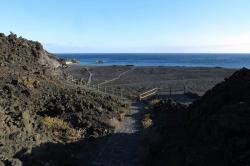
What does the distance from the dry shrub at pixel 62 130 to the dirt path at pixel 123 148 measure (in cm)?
194

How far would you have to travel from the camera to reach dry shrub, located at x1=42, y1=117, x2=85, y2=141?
84.4 feet

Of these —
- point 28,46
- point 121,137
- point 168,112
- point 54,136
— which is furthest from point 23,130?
point 28,46

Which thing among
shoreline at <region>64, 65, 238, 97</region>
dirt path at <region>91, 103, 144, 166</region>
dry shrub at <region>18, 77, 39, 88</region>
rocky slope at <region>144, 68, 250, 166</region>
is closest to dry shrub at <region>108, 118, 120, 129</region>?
dirt path at <region>91, 103, 144, 166</region>

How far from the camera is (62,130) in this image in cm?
2678

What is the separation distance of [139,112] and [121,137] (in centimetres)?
1034

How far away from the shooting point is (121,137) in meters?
27.2

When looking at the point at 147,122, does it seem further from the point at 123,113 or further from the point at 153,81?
the point at 153,81

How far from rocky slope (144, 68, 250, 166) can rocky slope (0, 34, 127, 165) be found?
533 centimetres

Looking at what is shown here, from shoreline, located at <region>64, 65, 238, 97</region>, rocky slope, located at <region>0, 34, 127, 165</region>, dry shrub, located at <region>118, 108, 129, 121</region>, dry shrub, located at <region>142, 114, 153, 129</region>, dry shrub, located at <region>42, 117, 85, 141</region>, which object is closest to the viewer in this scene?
rocky slope, located at <region>0, 34, 127, 165</region>

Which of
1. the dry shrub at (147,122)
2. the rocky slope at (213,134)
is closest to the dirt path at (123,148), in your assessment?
the dry shrub at (147,122)

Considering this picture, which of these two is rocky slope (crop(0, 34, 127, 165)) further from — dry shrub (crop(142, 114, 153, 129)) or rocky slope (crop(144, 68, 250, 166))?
rocky slope (crop(144, 68, 250, 166))

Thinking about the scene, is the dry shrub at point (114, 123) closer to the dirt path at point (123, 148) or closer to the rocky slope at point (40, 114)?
the rocky slope at point (40, 114)

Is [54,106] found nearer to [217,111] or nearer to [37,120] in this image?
[37,120]

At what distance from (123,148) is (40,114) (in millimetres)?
7928
